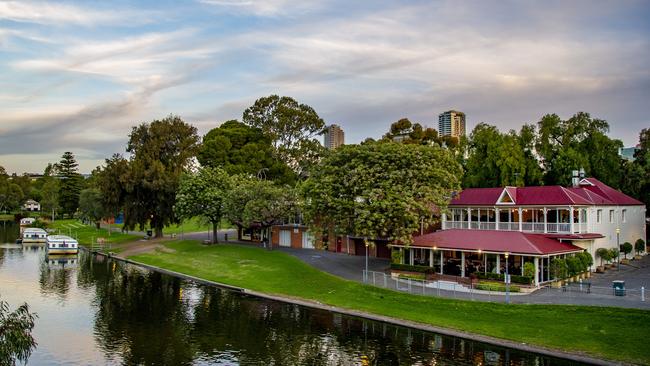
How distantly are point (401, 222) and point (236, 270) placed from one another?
2046cm

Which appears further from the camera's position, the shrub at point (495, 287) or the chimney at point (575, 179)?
the chimney at point (575, 179)

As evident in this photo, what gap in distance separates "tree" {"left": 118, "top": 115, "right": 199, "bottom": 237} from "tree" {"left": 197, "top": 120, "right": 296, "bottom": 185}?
11.0 feet

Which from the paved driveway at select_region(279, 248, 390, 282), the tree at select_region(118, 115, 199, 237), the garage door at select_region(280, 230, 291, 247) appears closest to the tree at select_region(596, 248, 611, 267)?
the paved driveway at select_region(279, 248, 390, 282)

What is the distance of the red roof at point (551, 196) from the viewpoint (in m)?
51.1

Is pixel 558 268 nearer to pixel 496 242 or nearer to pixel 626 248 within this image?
pixel 496 242

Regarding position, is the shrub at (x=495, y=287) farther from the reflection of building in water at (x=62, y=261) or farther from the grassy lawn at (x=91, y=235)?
the grassy lawn at (x=91, y=235)

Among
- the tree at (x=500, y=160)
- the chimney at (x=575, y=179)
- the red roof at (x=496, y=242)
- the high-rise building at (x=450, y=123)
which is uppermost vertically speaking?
the high-rise building at (x=450, y=123)

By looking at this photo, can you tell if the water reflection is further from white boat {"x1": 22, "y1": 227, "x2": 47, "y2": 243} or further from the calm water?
white boat {"x1": 22, "y1": 227, "x2": 47, "y2": 243}

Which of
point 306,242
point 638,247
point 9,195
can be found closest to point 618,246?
point 638,247

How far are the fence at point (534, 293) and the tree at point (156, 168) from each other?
46.2 m

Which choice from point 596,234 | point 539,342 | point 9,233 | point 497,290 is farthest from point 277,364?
point 9,233

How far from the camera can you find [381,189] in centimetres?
4881

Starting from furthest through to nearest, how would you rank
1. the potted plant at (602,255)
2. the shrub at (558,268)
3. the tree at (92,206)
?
the tree at (92,206)
the potted plant at (602,255)
the shrub at (558,268)

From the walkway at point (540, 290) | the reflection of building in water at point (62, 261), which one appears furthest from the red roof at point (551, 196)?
the reflection of building in water at point (62, 261)
